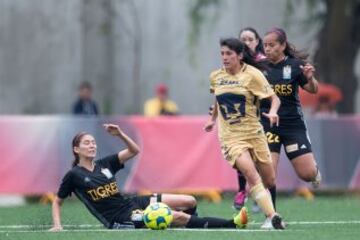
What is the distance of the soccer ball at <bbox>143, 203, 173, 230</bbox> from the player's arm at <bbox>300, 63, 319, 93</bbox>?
219 centimetres

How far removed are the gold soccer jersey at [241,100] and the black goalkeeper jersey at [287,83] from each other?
103cm

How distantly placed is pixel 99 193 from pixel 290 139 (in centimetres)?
231

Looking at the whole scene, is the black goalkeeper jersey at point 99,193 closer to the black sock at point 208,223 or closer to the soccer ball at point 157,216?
the soccer ball at point 157,216

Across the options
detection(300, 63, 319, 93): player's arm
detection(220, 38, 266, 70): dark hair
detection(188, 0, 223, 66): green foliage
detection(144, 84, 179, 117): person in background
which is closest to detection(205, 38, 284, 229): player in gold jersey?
detection(220, 38, 266, 70): dark hair

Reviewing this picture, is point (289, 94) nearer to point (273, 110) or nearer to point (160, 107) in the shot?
point (273, 110)

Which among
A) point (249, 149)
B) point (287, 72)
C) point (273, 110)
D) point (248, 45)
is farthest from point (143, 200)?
point (248, 45)

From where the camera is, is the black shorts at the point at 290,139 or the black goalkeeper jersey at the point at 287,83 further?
the black shorts at the point at 290,139

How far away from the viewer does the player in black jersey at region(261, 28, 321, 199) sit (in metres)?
14.3

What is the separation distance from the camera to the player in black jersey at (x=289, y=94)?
47.1 feet

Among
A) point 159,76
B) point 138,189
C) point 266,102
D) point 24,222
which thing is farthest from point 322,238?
point 159,76

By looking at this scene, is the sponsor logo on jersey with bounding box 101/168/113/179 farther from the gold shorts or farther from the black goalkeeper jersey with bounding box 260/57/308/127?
the black goalkeeper jersey with bounding box 260/57/308/127

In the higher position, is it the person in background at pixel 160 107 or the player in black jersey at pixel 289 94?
the player in black jersey at pixel 289 94

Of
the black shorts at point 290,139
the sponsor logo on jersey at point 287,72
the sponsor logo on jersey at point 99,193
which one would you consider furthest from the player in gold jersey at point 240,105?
the sponsor logo on jersey at point 99,193

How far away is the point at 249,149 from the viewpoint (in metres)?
13.4
